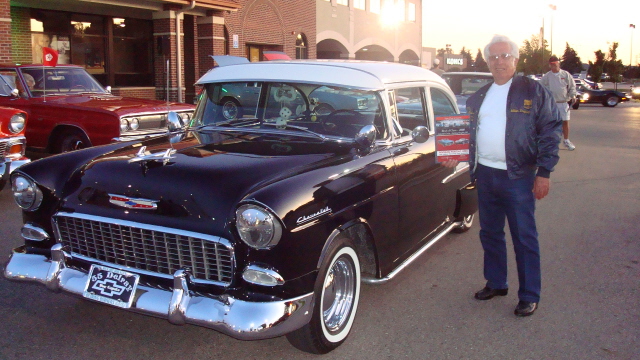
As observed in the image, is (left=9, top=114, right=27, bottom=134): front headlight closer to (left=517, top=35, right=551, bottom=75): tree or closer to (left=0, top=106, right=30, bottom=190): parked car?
(left=0, top=106, right=30, bottom=190): parked car

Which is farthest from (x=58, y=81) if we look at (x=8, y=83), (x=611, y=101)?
(x=611, y=101)

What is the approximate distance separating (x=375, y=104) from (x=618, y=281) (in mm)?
2467

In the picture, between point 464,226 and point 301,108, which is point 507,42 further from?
point 464,226

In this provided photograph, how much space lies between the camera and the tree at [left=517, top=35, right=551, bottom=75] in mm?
53562

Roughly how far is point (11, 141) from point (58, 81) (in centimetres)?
258

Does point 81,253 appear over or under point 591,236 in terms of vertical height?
over

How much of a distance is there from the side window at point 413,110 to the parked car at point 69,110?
417 cm

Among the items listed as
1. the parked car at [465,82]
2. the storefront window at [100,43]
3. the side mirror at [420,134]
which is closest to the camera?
the side mirror at [420,134]

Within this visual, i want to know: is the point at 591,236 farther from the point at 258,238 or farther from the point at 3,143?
the point at 3,143

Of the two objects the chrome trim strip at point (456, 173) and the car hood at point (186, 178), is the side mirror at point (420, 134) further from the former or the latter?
the chrome trim strip at point (456, 173)

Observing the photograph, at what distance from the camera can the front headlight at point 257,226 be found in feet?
10.0

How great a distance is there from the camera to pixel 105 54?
19703mm

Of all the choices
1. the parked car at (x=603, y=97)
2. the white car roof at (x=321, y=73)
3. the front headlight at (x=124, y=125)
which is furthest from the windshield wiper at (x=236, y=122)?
the parked car at (x=603, y=97)

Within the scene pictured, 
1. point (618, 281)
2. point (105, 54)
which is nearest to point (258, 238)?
point (618, 281)
